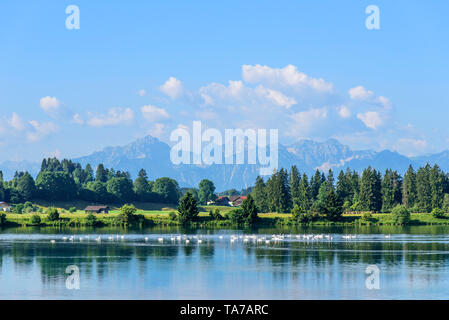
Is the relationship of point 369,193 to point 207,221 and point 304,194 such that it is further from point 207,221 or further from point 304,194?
point 207,221

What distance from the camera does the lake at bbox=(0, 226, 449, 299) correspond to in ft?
163

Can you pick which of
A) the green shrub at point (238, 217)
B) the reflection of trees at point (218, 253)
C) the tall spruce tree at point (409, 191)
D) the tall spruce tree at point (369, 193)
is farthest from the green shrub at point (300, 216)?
the reflection of trees at point (218, 253)

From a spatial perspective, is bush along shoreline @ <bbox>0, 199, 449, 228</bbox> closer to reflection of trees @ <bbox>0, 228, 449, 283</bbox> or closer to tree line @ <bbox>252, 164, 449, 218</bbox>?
tree line @ <bbox>252, 164, 449, 218</bbox>

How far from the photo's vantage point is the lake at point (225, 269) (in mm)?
49531

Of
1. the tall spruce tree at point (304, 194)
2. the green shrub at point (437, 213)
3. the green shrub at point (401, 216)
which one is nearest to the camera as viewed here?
the green shrub at point (401, 216)

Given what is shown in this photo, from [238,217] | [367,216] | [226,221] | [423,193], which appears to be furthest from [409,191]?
[226,221]

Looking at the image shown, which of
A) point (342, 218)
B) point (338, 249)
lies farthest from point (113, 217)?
point (338, 249)

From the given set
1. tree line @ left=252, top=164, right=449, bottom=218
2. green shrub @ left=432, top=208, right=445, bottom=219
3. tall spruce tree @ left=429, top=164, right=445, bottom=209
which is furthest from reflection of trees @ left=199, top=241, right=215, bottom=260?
tall spruce tree @ left=429, top=164, right=445, bottom=209

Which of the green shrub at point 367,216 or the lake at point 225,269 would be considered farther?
the green shrub at point 367,216

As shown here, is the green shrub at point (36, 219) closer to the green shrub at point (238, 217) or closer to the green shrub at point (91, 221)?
the green shrub at point (91, 221)

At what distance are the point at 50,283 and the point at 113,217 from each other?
106105 mm

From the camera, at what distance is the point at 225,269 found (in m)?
63.9
